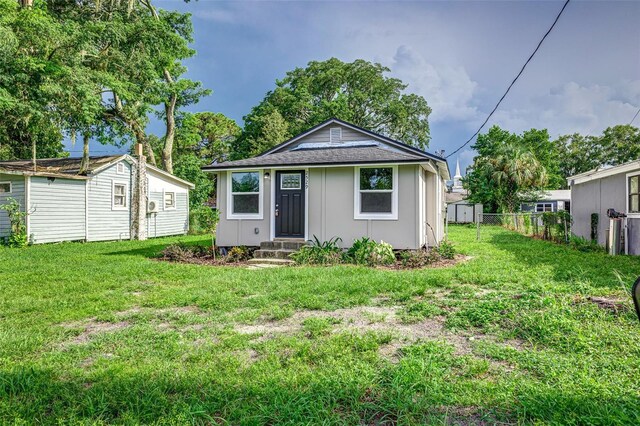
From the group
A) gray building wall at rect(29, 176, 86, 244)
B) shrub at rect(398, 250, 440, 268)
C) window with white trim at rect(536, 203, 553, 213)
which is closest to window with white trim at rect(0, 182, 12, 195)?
gray building wall at rect(29, 176, 86, 244)

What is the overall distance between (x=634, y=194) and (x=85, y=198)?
18.2 metres

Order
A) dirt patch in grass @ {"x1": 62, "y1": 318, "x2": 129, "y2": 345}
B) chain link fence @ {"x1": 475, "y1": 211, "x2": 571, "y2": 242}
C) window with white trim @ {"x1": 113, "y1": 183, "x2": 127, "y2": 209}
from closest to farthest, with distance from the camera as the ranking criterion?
dirt patch in grass @ {"x1": 62, "y1": 318, "x2": 129, "y2": 345}, chain link fence @ {"x1": 475, "y1": 211, "x2": 571, "y2": 242}, window with white trim @ {"x1": 113, "y1": 183, "x2": 127, "y2": 209}

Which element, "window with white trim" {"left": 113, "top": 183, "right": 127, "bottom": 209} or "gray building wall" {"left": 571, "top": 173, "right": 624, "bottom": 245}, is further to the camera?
"window with white trim" {"left": 113, "top": 183, "right": 127, "bottom": 209}

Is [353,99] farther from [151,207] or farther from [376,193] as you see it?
[376,193]

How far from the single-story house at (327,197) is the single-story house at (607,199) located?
Answer: 4.99 metres

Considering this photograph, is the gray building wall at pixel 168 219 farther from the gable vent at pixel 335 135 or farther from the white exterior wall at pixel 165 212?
the gable vent at pixel 335 135

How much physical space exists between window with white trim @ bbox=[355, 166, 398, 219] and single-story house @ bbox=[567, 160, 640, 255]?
6.07 m

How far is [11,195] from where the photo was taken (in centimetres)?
1285

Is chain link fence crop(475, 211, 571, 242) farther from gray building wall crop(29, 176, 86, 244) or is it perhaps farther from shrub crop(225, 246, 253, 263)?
gray building wall crop(29, 176, 86, 244)

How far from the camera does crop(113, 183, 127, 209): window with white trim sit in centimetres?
1560

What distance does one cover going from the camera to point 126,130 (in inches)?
682

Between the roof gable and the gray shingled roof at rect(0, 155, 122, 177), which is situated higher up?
the roof gable

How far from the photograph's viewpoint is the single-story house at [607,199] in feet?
30.9

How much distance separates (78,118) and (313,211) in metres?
9.60
